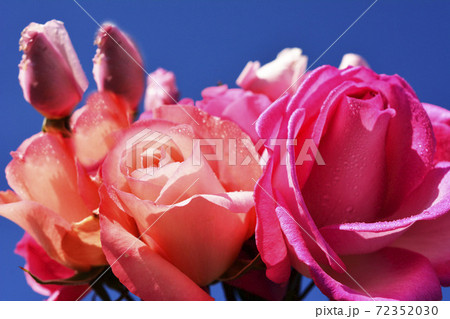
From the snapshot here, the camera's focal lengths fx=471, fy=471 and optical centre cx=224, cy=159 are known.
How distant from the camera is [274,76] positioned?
1.25ft

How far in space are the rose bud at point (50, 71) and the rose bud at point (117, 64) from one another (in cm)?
2

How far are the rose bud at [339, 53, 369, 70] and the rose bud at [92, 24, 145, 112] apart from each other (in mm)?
174

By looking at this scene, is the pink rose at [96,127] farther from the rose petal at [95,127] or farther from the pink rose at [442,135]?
the pink rose at [442,135]

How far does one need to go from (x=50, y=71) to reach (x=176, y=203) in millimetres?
120

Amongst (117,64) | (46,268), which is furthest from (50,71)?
(46,268)

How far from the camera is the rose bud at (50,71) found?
28 centimetres

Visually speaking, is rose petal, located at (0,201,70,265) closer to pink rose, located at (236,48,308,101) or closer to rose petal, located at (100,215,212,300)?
rose petal, located at (100,215,212,300)

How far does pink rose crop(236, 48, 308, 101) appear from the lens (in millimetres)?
378

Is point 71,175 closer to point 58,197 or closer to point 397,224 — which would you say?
point 58,197

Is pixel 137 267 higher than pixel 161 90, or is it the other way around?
pixel 161 90

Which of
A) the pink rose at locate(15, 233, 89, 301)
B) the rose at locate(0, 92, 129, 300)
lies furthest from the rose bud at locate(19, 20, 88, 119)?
the pink rose at locate(15, 233, 89, 301)

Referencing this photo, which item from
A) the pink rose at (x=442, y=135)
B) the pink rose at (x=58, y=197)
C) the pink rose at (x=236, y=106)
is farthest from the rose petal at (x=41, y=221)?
the pink rose at (x=442, y=135)
